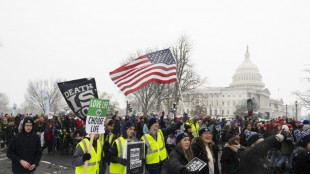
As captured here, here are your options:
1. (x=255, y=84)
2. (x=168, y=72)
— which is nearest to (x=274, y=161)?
(x=168, y=72)

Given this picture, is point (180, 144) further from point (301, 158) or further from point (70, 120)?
point (70, 120)

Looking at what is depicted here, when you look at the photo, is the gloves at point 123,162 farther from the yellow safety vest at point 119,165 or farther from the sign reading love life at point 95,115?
the sign reading love life at point 95,115

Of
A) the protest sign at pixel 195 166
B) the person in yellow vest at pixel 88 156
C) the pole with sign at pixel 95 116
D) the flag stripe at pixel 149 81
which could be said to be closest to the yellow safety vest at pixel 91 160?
the person in yellow vest at pixel 88 156

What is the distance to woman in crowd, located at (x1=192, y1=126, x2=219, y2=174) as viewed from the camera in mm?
4621

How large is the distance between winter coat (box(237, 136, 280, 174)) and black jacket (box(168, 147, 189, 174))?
0.60 metres

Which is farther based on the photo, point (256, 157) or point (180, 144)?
point (180, 144)

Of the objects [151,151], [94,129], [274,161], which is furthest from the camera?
[274,161]

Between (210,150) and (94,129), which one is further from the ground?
(94,129)

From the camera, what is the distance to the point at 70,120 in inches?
577

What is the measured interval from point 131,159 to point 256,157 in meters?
2.72

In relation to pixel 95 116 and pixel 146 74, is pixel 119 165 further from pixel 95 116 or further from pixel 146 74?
pixel 146 74

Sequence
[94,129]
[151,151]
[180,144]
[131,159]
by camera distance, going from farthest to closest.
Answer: [151,151], [131,159], [94,129], [180,144]

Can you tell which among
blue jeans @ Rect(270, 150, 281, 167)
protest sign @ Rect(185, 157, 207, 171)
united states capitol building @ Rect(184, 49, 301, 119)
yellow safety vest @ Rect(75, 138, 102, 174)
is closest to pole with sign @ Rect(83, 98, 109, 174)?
yellow safety vest @ Rect(75, 138, 102, 174)

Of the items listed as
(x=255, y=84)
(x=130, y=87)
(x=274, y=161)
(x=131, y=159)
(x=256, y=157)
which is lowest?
(x=274, y=161)
